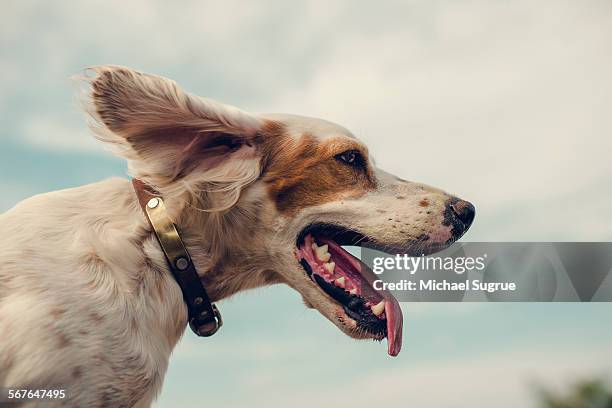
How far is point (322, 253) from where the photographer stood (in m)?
4.98

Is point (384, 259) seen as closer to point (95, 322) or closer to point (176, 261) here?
point (176, 261)

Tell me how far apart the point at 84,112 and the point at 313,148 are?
138 cm

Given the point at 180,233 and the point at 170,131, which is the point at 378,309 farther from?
the point at 170,131

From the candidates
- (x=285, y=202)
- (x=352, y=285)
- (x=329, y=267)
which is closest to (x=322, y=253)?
(x=329, y=267)

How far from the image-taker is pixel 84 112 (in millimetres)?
4668

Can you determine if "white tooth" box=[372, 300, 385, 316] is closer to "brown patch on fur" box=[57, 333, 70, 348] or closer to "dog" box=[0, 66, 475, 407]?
"dog" box=[0, 66, 475, 407]

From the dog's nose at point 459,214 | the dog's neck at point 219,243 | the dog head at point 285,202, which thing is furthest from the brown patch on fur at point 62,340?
the dog's nose at point 459,214

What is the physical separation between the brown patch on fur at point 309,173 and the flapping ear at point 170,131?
0.13 metres

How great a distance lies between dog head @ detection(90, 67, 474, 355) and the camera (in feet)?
15.8

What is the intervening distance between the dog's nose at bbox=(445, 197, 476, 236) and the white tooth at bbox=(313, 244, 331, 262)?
0.78 metres

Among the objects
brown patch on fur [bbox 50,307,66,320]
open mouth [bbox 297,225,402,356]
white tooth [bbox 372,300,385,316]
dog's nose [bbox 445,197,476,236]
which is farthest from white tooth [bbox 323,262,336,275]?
brown patch on fur [bbox 50,307,66,320]

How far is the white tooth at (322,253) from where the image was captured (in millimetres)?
4977

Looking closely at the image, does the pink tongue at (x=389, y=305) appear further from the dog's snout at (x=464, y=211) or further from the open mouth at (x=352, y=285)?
the dog's snout at (x=464, y=211)

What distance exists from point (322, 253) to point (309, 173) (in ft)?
1.63
